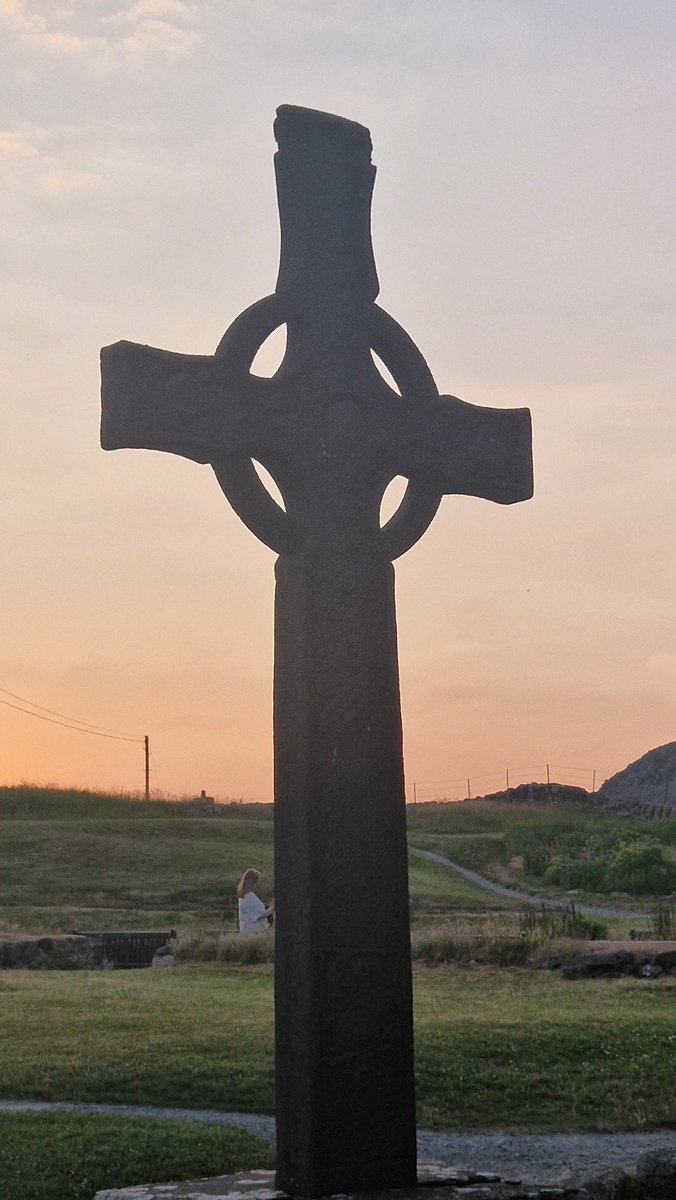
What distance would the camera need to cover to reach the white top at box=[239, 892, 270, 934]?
18.8m

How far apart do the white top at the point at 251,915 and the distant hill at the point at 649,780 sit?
36290 millimetres

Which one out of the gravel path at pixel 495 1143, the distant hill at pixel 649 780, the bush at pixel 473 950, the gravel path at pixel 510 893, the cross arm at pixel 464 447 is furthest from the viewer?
the distant hill at pixel 649 780

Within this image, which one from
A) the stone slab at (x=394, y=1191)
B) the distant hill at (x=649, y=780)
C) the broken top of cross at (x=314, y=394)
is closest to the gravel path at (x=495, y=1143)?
the stone slab at (x=394, y=1191)

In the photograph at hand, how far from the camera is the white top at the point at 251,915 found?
739 inches

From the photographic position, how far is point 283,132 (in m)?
4.82

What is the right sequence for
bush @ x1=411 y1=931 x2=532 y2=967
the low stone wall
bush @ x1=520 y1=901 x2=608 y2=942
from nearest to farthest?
the low stone wall
bush @ x1=411 y1=931 x2=532 y2=967
bush @ x1=520 y1=901 x2=608 y2=942

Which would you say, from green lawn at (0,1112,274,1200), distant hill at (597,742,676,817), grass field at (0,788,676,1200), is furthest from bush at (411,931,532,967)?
distant hill at (597,742,676,817)

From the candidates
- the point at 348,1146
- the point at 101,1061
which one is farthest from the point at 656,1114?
the point at 348,1146

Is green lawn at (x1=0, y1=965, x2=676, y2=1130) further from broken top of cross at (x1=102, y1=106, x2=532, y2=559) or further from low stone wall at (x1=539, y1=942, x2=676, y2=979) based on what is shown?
broken top of cross at (x1=102, y1=106, x2=532, y2=559)

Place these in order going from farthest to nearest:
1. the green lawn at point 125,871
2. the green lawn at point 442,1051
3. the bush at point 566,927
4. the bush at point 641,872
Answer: the bush at point 641,872 → the green lawn at point 125,871 → the bush at point 566,927 → the green lawn at point 442,1051

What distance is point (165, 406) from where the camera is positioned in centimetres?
443

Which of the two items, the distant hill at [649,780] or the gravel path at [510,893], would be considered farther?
the distant hill at [649,780]

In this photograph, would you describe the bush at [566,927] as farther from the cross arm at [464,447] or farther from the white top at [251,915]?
the cross arm at [464,447]

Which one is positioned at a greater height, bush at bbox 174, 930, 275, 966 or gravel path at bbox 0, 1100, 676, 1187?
bush at bbox 174, 930, 275, 966
